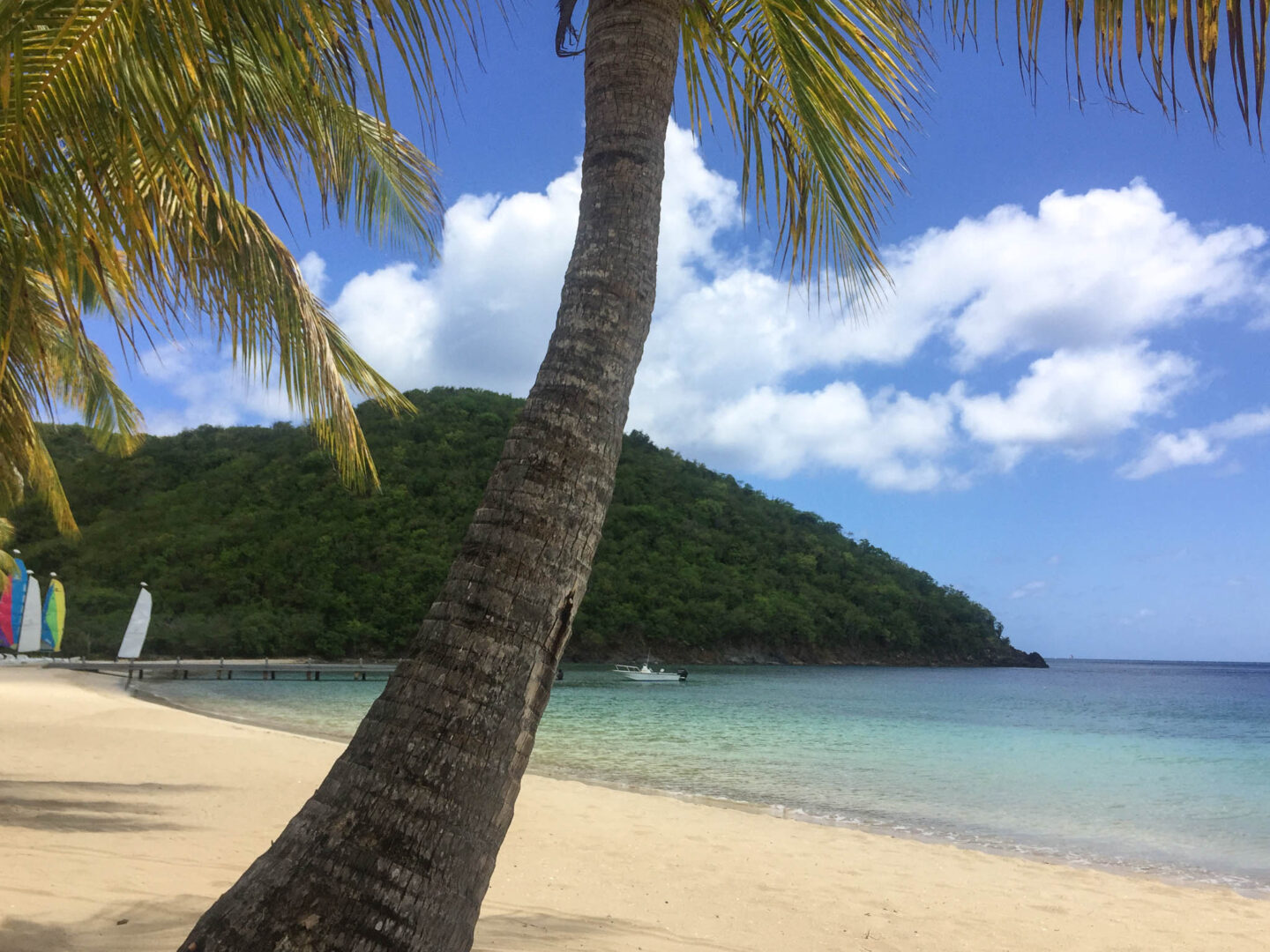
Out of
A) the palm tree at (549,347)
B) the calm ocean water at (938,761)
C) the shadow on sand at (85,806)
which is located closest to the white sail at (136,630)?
the calm ocean water at (938,761)

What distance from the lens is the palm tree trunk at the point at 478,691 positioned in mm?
1653

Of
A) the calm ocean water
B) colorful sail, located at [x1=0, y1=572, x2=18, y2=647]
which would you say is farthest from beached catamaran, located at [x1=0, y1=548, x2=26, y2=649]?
the calm ocean water

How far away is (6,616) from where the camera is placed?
25.8 m

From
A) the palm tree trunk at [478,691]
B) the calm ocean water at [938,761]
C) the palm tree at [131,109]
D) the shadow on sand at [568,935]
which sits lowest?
the calm ocean water at [938,761]

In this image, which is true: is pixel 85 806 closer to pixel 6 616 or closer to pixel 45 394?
pixel 45 394

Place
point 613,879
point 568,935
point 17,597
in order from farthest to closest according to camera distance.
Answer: point 17,597 → point 613,879 → point 568,935

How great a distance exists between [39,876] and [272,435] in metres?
52.4

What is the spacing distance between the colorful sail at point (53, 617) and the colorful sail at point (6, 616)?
855mm

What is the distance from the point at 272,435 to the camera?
52.6 metres

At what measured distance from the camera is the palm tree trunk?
5.42 ft

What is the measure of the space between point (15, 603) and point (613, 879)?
27.1 meters

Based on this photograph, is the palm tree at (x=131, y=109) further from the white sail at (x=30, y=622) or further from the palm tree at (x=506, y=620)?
the white sail at (x=30, y=622)

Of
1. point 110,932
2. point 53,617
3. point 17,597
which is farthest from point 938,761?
point 53,617

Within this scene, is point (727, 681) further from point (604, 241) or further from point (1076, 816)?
point (604, 241)
